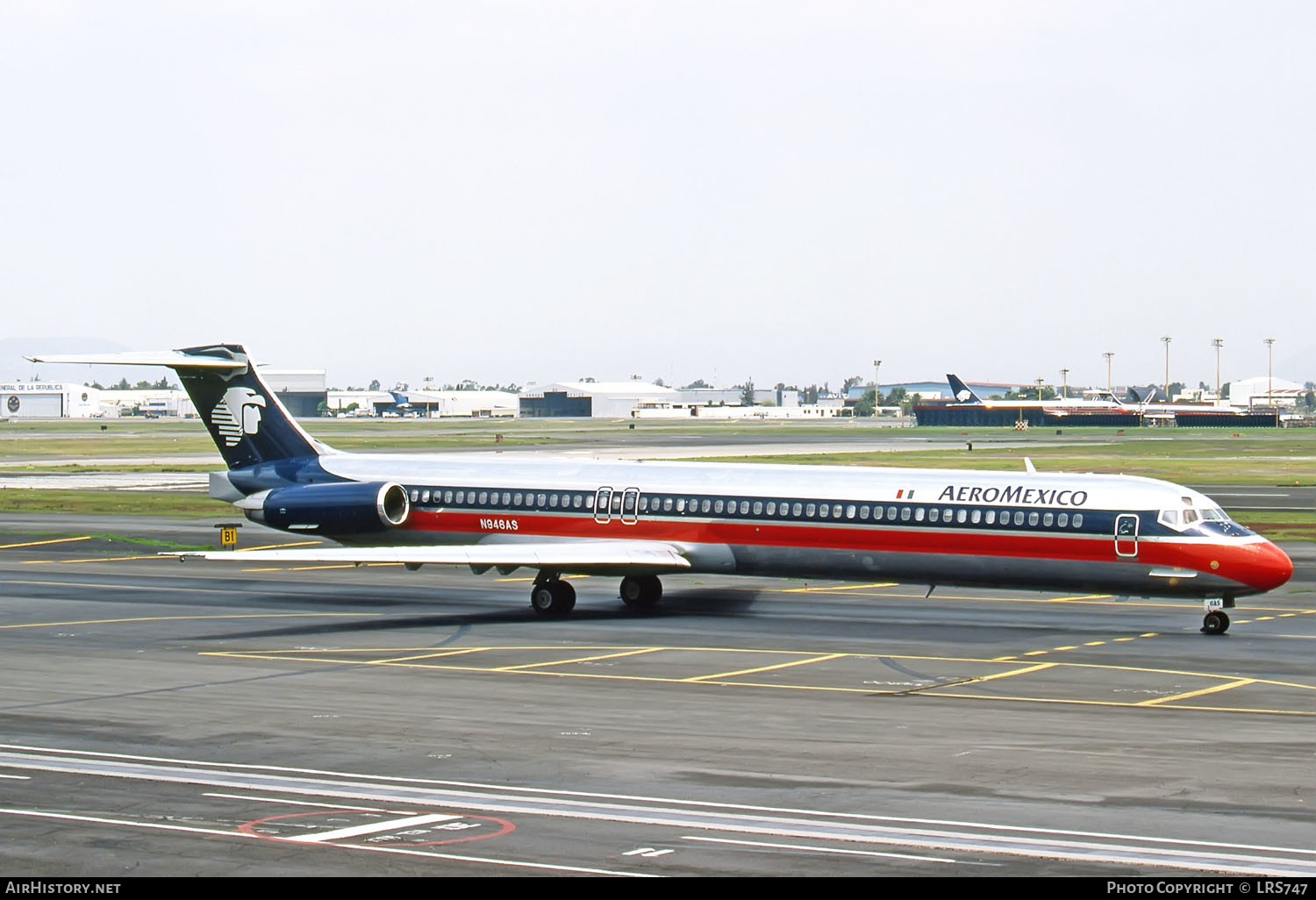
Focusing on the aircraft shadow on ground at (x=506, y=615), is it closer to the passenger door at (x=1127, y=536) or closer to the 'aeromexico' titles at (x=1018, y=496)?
the 'aeromexico' titles at (x=1018, y=496)

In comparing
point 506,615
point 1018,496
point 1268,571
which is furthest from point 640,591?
point 1268,571

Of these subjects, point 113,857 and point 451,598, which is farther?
point 451,598

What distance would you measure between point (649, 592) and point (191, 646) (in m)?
11.6

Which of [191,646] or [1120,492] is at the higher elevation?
[1120,492]

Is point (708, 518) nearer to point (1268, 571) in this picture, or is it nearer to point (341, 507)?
point (341, 507)

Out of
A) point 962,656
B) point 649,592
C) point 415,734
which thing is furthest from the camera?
point 649,592

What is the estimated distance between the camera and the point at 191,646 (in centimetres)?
3186

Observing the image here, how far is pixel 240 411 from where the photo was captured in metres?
43.4

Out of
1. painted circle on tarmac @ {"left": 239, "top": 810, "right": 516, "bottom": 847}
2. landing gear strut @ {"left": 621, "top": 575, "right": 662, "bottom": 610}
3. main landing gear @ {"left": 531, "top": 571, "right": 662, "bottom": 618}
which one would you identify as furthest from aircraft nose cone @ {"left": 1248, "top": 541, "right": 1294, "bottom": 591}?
painted circle on tarmac @ {"left": 239, "top": 810, "right": 516, "bottom": 847}

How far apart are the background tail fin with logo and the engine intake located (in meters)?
2.46

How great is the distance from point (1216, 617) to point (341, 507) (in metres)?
21.2
